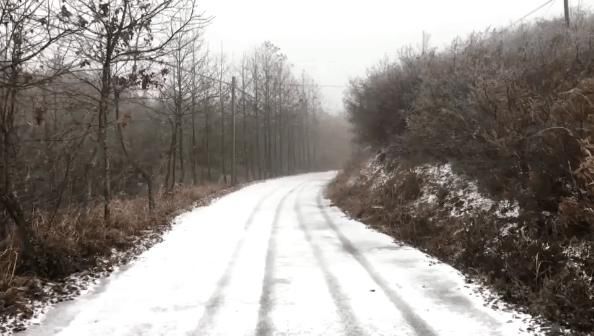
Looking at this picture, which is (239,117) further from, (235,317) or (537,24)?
(235,317)

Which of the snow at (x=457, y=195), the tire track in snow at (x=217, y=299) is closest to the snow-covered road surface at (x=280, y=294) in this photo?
the tire track in snow at (x=217, y=299)

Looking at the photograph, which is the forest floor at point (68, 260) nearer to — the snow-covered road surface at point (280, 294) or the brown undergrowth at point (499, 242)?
the snow-covered road surface at point (280, 294)

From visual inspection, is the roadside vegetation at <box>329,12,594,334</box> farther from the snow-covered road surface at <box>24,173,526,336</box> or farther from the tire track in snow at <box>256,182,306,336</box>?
the tire track in snow at <box>256,182,306,336</box>

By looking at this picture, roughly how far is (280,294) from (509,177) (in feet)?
16.7

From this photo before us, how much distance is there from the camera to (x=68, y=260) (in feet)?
25.3

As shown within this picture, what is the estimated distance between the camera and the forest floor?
6.01 meters

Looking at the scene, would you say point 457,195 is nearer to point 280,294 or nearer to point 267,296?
point 280,294

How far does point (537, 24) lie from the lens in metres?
23.3

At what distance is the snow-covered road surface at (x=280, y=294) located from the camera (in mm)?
5461

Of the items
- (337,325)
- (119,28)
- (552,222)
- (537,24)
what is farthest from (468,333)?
(537,24)

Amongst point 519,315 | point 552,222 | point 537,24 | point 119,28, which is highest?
point 537,24

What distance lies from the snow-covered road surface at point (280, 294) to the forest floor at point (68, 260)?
26 cm

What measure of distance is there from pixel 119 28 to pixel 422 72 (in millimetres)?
10163

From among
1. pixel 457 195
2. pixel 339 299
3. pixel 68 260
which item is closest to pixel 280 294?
pixel 339 299
